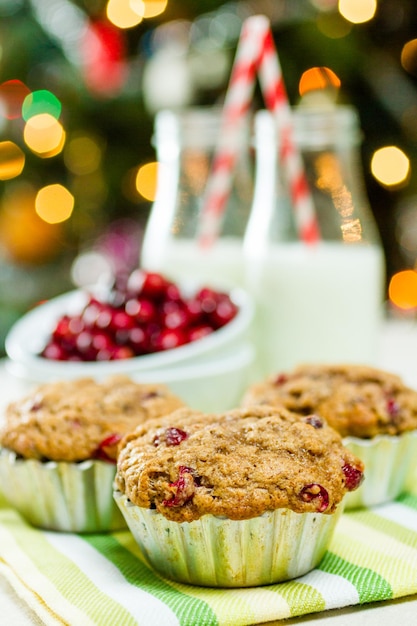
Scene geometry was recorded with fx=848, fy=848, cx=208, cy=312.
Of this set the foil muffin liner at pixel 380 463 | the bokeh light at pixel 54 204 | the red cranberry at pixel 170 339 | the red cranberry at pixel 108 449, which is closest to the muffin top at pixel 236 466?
the red cranberry at pixel 108 449

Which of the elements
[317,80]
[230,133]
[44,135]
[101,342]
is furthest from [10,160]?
[101,342]

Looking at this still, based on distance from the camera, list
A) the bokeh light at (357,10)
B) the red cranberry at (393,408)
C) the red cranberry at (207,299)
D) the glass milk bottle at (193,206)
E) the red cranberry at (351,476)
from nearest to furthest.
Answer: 1. the red cranberry at (351,476)
2. the red cranberry at (393,408)
3. the red cranberry at (207,299)
4. the glass milk bottle at (193,206)
5. the bokeh light at (357,10)

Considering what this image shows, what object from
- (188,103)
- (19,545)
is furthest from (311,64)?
(19,545)

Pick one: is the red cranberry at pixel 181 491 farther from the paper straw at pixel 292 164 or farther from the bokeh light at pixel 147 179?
the bokeh light at pixel 147 179

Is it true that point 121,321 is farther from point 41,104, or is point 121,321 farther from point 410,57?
point 410,57

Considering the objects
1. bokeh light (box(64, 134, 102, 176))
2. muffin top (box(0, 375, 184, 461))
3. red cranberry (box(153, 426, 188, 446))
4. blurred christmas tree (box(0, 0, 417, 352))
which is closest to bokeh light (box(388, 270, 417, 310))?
blurred christmas tree (box(0, 0, 417, 352))

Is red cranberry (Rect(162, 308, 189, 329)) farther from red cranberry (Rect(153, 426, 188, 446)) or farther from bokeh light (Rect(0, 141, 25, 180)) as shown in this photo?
bokeh light (Rect(0, 141, 25, 180))

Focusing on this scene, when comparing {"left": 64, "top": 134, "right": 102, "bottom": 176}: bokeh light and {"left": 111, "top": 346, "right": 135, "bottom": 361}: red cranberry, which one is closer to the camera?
{"left": 111, "top": 346, "right": 135, "bottom": 361}: red cranberry
